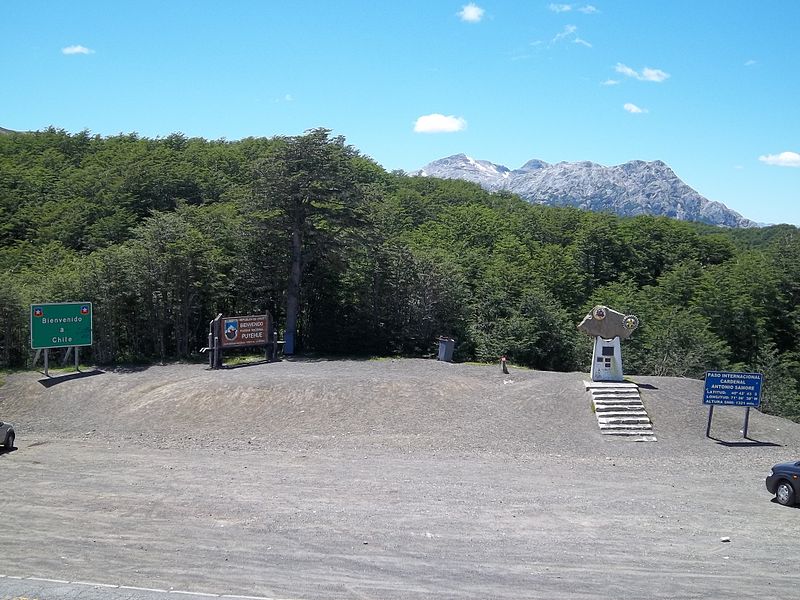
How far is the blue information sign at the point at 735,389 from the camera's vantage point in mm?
22016

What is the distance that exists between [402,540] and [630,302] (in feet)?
122

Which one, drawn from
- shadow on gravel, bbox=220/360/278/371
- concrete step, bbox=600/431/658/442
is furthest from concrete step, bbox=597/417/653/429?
shadow on gravel, bbox=220/360/278/371

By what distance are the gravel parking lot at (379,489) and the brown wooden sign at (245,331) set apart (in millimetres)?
2243

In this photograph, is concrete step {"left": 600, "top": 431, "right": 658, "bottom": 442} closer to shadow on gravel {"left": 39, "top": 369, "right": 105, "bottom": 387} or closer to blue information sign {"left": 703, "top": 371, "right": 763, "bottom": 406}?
blue information sign {"left": 703, "top": 371, "right": 763, "bottom": 406}

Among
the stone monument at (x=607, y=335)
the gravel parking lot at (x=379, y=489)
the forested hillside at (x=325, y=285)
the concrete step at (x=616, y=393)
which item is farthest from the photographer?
the forested hillside at (x=325, y=285)

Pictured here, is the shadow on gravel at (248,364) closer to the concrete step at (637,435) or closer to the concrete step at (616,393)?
the concrete step at (616,393)

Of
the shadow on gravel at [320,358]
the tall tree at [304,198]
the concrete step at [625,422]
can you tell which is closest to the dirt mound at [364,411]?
the concrete step at [625,422]

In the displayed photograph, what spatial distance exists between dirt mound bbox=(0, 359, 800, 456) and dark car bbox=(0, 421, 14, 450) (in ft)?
6.45

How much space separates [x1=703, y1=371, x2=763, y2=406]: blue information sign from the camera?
22.0m

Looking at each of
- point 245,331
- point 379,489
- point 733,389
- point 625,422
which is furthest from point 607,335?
point 245,331

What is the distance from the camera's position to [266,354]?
102ft

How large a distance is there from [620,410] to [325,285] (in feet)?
64.1

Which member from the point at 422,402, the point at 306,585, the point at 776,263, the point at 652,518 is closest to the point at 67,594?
the point at 306,585

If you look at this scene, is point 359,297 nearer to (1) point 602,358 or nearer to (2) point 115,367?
(2) point 115,367
